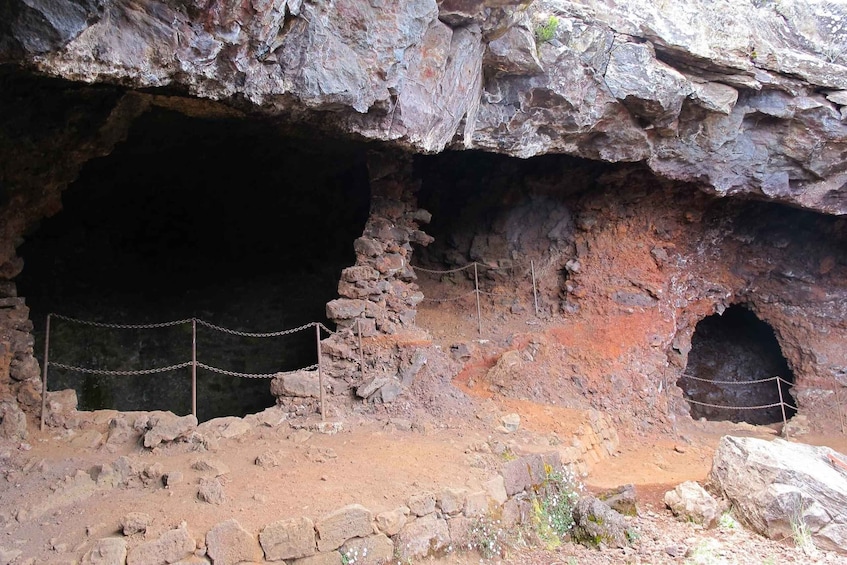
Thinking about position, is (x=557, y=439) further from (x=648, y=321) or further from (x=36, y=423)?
(x=36, y=423)

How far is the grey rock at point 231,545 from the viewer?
4258mm

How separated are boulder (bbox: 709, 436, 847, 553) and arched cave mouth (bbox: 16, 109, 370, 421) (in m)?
6.32

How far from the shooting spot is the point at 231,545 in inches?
170

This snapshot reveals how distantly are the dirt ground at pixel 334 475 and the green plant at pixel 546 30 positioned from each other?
3.86 metres

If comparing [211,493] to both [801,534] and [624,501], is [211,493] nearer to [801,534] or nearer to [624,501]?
[624,501]

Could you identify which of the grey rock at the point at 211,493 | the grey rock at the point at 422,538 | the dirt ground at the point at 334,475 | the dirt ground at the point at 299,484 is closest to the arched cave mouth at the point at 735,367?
the dirt ground at the point at 334,475

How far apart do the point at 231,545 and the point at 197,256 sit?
745 cm

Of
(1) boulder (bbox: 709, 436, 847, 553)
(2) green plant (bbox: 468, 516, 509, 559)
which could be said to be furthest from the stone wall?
(1) boulder (bbox: 709, 436, 847, 553)

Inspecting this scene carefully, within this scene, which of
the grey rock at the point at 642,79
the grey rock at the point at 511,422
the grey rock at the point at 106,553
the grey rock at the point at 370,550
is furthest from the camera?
the grey rock at the point at 642,79

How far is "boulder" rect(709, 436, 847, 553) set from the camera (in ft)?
17.7

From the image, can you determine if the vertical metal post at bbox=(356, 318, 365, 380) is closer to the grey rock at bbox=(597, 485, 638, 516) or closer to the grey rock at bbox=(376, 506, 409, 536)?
the grey rock at bbox=(376, 506, 409, 536)

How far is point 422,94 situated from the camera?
20.2 ft

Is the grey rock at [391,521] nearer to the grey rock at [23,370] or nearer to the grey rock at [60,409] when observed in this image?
the grey rock at [60,409]

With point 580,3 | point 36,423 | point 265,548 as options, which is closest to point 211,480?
point 265,548
